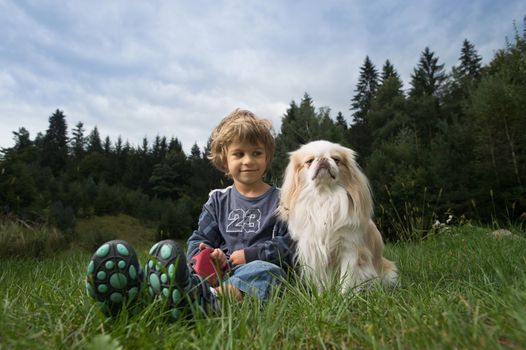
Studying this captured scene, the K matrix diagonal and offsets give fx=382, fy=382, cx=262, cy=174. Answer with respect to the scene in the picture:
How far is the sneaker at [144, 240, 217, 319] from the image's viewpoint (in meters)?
1.64

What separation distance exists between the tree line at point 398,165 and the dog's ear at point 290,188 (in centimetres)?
230

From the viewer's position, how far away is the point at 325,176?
2955mm

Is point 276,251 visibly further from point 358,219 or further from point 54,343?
point 54,343

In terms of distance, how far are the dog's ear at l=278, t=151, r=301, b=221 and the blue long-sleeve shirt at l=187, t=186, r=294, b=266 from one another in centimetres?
10

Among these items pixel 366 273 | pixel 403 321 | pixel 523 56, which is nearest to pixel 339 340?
pixel 403 321

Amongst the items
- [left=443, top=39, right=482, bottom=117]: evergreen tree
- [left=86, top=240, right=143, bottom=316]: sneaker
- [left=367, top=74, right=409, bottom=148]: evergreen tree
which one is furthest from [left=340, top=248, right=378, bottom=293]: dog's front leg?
[left=443, top=39, right=482, bottom=117]: evergreen tree

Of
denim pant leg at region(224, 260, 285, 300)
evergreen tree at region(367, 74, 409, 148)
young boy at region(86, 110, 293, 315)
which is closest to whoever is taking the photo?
denim pant leg at region(224, 260, 285, 300)

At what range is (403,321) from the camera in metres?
1.44

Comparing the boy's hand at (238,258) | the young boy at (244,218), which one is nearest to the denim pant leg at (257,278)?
the young boy at (244,218)

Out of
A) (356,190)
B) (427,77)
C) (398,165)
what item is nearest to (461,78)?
(427,77)

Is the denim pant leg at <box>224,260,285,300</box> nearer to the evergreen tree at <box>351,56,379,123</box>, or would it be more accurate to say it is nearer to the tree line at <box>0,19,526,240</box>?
the tree line at <box>0,19,526,240</box>

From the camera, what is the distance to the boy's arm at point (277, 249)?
9.05ft

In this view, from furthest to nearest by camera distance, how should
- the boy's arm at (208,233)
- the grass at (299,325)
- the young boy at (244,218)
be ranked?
the boy's arm at (208,233), the young boy at (244,218), the grass at (299,325)

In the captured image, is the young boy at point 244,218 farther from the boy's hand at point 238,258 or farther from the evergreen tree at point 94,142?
the evergreen tree at point 94,142
